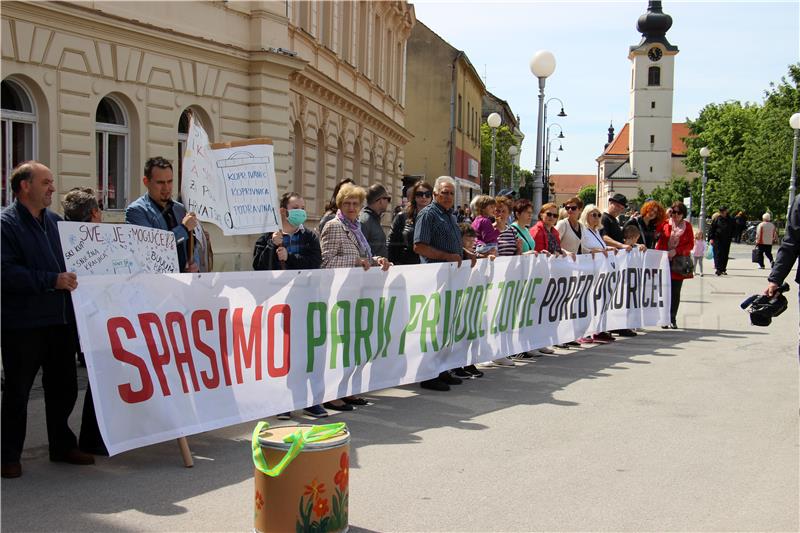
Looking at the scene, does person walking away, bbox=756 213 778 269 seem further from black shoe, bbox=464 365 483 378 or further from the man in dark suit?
the man in dark suit

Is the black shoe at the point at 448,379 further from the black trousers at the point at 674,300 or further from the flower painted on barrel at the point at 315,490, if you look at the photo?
the black trousers at the point at 674,300

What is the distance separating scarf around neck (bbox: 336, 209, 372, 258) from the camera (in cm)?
843

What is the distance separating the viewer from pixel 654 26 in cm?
13338

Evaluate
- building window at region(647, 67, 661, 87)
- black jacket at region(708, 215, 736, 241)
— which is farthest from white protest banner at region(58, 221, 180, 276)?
building window at region(647, 67, 661, 87)

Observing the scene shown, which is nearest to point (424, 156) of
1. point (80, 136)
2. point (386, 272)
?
point (80, 136)

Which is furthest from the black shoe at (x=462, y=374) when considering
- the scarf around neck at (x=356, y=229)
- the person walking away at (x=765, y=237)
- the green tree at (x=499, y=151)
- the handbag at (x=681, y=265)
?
the green tree at (x=499, y=151)

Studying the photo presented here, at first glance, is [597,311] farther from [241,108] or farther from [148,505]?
[241,108]

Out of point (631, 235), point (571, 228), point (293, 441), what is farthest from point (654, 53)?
point (293, 441)

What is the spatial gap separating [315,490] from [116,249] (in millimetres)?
2398

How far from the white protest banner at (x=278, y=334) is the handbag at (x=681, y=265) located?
12.5ft

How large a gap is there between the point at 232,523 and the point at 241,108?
55.6 ft

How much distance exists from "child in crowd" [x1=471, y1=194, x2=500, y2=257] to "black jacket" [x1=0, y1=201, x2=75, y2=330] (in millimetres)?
5743

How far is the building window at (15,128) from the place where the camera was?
590 inches

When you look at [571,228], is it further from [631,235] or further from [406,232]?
[406,232]
